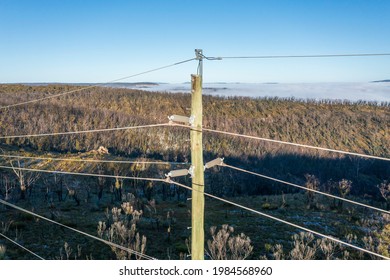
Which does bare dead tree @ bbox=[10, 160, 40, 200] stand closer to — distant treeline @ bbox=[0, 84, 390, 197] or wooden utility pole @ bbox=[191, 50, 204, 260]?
distant treeline @ bbox=[0, 84, 390, 197]

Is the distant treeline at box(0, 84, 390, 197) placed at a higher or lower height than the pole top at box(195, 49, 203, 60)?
lower

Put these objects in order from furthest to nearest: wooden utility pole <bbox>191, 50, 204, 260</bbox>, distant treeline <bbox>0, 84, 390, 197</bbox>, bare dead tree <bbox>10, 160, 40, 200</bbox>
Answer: distant treeline <bbox>0, 84, 390, 197</bbox>
bare dead tree <bbox>10, 160, 40, 200</bbox>
wooden utility pole <bbox>191, 50, 204, 260</bbox>

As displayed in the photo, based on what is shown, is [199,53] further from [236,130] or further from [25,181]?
[236,130]

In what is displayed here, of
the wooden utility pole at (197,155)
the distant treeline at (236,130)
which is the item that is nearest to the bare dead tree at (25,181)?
the distant treeline at (236,130)

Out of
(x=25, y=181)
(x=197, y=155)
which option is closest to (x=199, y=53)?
(x=197, y=155)

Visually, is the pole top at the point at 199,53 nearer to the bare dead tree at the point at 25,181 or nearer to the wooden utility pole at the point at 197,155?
the wooden utility pole at the point at 197,155

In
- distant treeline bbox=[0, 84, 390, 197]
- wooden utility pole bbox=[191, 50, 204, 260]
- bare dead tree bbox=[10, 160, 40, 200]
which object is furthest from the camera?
distant treeline bbox=[0, 84, 390, 197]

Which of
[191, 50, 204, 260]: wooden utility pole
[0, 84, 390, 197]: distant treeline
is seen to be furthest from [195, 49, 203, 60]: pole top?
[0, 84, 390, 197]: distant treeline

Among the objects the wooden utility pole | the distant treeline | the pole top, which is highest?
the pole top

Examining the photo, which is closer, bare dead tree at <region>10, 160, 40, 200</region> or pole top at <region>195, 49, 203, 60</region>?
pole top at <region>195, 49, 203, 60</region>
